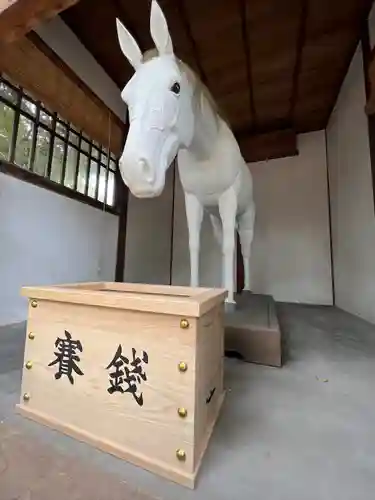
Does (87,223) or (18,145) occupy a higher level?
(18,145)

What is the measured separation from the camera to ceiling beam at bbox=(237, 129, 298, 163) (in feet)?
10.9

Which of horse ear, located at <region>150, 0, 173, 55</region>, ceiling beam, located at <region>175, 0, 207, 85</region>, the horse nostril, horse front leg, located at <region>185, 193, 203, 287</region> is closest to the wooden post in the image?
ceiling beam, located at <region>175, 0, 207, 85</region>

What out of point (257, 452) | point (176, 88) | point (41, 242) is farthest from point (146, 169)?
point (41, 242)

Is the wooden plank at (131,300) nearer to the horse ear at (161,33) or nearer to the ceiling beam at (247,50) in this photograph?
the horse ear at (161,33)

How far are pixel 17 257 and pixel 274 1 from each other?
→ 2279 mm

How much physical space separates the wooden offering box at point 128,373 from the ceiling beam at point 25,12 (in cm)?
107

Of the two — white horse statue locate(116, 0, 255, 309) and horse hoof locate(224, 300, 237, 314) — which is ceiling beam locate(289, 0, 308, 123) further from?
horse hoof locate(224, 300, 237, 314)

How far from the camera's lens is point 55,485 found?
0.42 meters

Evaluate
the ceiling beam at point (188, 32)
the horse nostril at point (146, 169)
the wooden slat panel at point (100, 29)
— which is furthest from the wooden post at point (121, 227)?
the horse nostril at point (146, 169)

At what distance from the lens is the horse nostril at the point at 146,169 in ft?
2.49

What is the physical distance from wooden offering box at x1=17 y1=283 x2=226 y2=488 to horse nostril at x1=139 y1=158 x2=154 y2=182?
0.38 metres

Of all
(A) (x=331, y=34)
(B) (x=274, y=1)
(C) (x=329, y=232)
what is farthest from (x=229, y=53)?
(C) (x=329, y=232)

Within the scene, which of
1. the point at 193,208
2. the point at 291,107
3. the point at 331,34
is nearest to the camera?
the point at 193,208

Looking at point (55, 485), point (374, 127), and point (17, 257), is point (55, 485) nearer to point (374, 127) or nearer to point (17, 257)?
point (17, 257)
